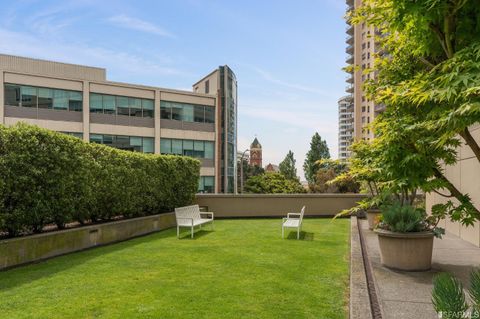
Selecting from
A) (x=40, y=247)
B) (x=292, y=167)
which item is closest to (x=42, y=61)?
(x=40, y=247)

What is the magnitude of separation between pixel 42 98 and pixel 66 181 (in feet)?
110

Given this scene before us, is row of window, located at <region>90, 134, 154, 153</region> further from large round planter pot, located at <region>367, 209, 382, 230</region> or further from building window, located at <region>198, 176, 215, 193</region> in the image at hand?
large round planter pot, located at <region>367, 209, 382, 230</region>

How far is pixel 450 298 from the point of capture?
6.70 feet

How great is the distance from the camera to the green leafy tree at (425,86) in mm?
3443

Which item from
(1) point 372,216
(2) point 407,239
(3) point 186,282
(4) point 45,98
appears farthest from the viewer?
(4) point 45,98

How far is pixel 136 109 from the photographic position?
4472 cm

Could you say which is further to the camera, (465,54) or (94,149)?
(94,149)

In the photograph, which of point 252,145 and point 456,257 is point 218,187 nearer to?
point 456,257

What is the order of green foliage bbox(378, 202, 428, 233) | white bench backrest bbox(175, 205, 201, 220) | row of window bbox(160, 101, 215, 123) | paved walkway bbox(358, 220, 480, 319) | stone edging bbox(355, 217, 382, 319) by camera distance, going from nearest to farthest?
1. stone edging bbox(355, 217, 382, 319)
2. paved walkway bbox(358, 220, 480, 319)
3. green foliage bbox(378, 202, 428, 233)
4. white bench backrest bbox(175, 205, 201, 220)
5. row of window bbox(160, 101, 215, 123)

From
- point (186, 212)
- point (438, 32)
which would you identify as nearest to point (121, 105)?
point (186, 212)

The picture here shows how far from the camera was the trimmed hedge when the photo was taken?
8.57 m

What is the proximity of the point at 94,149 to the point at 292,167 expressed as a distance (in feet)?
313

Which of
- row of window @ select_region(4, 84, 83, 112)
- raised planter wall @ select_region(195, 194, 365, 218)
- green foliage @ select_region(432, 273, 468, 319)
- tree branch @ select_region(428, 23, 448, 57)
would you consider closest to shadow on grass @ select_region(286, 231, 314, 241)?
raised planter wall @ select_region(195, 194, 365, 218)

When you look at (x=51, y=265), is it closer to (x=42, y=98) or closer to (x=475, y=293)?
(x=475, y=293)
